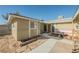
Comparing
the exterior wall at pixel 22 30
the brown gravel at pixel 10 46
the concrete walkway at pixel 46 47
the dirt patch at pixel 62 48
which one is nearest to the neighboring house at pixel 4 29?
the brown gravel at pixel 10 46

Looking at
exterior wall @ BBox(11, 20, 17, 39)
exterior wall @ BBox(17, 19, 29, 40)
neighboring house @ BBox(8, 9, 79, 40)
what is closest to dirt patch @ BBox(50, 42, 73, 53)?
neighboring house @ BBox(8, 9, 79, 40)

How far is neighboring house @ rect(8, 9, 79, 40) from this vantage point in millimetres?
2815

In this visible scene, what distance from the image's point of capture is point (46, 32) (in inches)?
115

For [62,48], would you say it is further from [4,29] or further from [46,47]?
[4,29]

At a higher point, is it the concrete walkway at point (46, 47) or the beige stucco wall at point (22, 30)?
the beige stucco wall at point (22, 30)

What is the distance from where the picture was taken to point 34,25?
2.95 m

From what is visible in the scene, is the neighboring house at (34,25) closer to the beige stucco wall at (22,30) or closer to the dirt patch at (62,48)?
the beige stucco wall at (22,30)

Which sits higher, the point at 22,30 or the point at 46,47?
the point at 22,30

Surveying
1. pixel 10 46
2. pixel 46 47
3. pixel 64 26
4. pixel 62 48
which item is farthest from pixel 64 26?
pixel 10 46

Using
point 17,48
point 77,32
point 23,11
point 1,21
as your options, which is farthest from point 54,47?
point 1,21

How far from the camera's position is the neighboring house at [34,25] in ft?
9.24

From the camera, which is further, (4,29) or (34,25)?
(34,25)
